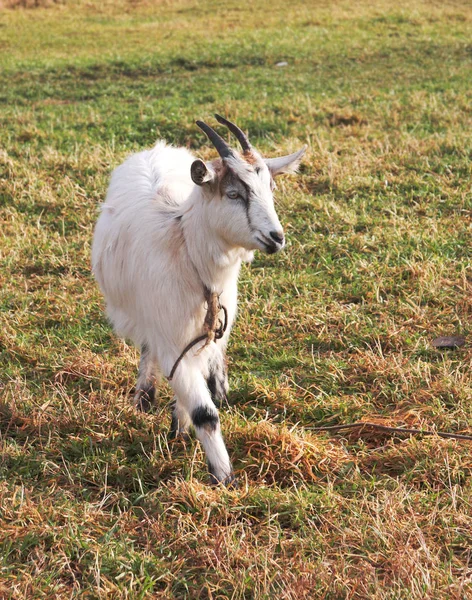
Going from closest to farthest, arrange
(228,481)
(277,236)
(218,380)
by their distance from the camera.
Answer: (277,236)
(228,481)
(218,380)

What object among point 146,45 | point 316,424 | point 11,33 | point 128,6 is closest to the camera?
point 316,424

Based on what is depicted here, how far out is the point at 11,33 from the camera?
1593cm

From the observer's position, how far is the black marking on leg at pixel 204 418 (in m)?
3.91

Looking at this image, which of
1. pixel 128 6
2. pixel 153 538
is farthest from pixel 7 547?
pixel 128 6

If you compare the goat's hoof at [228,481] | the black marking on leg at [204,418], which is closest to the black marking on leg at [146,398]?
the black marking on leg at [204,418]

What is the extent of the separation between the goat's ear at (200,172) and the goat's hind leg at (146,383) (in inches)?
50.3

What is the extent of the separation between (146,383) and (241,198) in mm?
1392

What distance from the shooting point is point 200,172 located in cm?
365

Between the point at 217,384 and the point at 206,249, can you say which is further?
the point at 217,384

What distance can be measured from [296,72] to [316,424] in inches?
364

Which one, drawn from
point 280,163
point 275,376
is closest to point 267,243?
point 280,163

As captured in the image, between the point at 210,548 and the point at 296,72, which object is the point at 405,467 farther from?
the point at 296,72

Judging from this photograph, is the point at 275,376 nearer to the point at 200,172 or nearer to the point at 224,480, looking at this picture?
the point at 224,480

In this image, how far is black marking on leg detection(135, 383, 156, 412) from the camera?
14.9 feet
